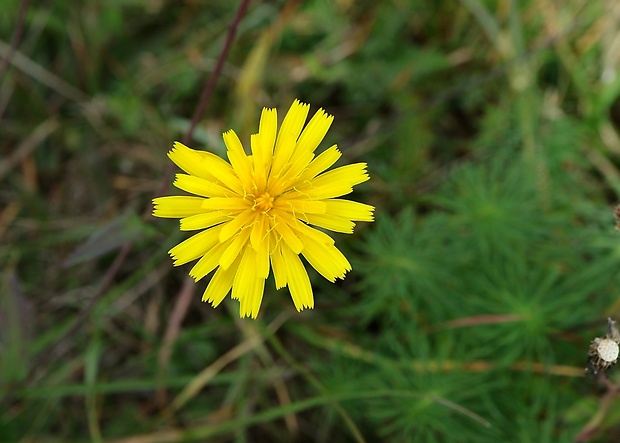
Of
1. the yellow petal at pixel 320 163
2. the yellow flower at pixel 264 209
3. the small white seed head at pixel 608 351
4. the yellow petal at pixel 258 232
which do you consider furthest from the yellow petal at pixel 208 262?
the small white seed head at pixel 608 351

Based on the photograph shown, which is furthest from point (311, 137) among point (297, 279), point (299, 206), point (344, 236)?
point (344, 236)

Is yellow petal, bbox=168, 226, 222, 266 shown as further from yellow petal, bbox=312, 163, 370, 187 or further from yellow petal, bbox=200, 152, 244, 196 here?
yellow petal, bbox=312, 163, 370, 187

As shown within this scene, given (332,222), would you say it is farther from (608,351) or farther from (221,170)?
(608,351)

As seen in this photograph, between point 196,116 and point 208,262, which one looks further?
point 196,116

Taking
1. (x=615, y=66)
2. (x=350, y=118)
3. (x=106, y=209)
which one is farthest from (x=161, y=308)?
(x=615, y=66)

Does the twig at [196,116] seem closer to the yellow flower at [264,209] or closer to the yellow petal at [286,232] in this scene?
the yellow flower at [264,209]

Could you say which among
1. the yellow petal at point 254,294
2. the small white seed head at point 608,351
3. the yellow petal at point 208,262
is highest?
the yellow petal at point 208,262
